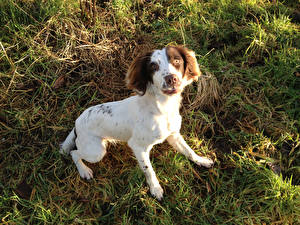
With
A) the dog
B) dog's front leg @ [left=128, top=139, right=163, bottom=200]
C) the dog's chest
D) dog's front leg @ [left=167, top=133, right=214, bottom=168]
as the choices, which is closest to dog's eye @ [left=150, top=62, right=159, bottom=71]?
the dog

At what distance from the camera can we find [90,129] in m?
2.52

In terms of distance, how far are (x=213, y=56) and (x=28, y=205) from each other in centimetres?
298

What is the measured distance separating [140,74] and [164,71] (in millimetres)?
250

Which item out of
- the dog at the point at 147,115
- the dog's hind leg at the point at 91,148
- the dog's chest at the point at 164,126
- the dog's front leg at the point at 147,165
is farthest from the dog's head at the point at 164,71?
the dog's hind leg at the point at 91,148

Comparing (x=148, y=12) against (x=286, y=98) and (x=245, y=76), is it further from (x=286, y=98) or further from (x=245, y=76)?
(x=286, y=98)

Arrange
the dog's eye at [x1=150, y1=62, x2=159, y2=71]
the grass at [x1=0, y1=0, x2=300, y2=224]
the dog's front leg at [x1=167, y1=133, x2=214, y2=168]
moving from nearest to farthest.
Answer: the dog's eye at [x1=150, y1=62, x2=159, y2=71]
the grass at [x1=0, y1=0, x2=300, y2=224]
the dog's front leg at [x1=167, y1=133, x2=214, y2=168]

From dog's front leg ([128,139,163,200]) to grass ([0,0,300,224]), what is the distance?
95 mm

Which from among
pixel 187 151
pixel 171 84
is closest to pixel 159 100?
pixel 171 84

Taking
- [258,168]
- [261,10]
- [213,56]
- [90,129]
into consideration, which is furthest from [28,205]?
[261,10]

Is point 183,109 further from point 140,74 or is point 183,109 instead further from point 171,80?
point 171,80

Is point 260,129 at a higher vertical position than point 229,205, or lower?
higher

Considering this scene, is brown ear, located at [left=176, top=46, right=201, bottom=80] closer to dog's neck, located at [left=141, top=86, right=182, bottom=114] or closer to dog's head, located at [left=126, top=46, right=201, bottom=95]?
dog's head, located at [left=126, top=46, right=201, bottom=95]

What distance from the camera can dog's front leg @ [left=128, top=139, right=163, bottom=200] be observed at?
243cm

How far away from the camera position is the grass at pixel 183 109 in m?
2.54
